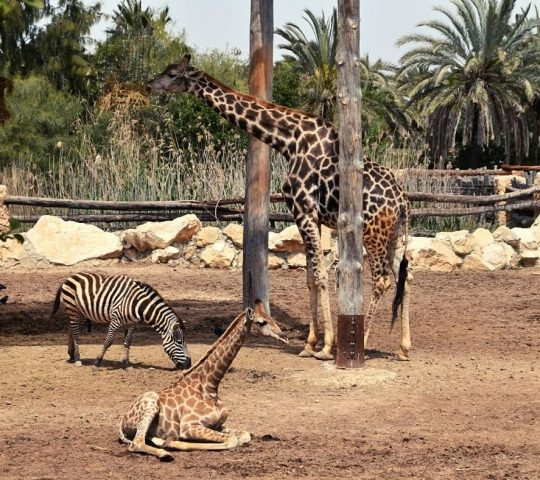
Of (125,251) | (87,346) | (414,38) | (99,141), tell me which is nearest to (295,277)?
(125,251)

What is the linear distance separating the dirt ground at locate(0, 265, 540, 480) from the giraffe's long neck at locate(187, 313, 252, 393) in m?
0.48

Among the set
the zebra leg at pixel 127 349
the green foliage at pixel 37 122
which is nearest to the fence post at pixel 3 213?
the zebra leg at pixel 127 349

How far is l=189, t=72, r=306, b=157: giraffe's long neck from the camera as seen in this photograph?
34.8ft

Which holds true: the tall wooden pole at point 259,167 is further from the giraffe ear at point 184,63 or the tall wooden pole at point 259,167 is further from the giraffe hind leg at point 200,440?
the giraffe hind leg at point 200,440

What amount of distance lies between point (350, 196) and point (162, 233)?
8125mm

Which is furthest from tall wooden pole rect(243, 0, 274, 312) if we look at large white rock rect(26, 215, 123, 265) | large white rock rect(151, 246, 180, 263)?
large white rock rect(26, 215, 123, 265)

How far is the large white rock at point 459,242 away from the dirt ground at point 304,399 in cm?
318

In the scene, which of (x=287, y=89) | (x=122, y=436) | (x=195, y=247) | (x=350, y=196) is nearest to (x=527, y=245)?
(x=195, y=247)

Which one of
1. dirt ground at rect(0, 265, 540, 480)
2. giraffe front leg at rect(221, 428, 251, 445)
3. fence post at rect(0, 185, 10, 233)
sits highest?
fence post at rect(0, 185, 10, 233)

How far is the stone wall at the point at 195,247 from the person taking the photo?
16969 millimetres

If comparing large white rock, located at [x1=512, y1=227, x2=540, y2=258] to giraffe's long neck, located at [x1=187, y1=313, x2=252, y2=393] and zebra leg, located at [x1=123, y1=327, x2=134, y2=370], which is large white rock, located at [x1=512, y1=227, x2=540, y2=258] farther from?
giraffe's long neck, located at [x1=187, y1=313, x2=252, y2=393]

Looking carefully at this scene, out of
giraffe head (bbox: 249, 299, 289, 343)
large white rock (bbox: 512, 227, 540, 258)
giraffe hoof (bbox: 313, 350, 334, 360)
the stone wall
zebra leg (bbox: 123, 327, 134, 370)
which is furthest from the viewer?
large white rock (bbox: 512, 227, 540, 258)

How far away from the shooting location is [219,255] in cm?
1717

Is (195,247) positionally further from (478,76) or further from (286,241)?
(478,76)
